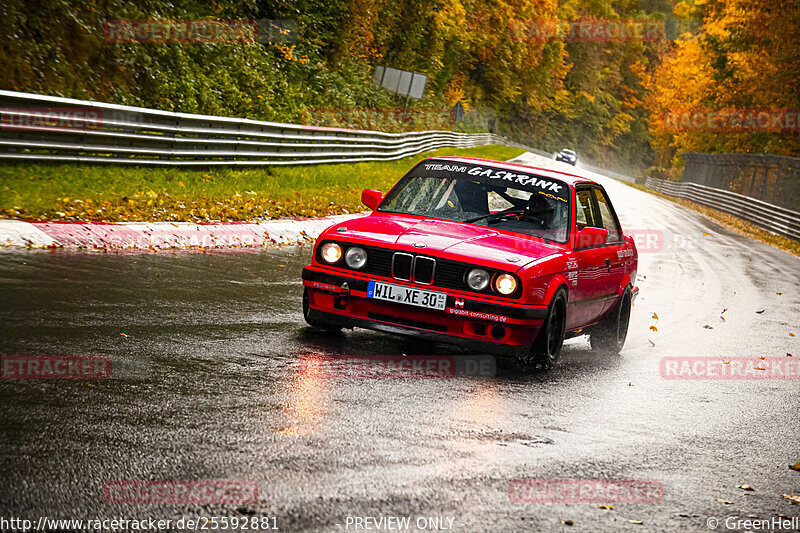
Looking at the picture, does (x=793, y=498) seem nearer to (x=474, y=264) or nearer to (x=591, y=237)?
(x=474, y=264)

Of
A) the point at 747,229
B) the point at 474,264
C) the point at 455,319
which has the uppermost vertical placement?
the point at 474,264

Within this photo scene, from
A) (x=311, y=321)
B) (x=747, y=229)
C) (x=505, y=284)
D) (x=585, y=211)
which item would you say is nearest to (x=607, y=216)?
(x=585, y=211)

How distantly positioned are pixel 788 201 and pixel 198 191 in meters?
20.6

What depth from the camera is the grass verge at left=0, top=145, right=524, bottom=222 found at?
12.6 m

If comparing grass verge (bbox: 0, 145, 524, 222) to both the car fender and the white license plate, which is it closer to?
the white license plate

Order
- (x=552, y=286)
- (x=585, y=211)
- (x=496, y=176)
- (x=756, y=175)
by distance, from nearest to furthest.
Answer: (x=552, y=286)
(x=496, y=176)
(x=585, y=211)
(x=756, y=175)

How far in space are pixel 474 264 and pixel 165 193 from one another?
1007cm

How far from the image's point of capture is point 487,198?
812 cm

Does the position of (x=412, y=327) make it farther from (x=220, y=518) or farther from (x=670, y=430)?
(x=220, y=518)

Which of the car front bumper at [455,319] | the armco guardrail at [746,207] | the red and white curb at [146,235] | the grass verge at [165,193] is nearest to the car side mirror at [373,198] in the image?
the car front bumper at [455,319]

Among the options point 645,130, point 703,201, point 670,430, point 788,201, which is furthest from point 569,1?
point 670,430

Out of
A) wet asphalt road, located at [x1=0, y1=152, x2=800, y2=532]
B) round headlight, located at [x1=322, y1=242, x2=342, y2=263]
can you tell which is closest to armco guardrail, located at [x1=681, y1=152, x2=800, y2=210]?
wet asphalt road, located at [x1=0, y1=152, x2=800, y2=532]

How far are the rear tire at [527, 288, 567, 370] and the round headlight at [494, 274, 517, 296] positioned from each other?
0.34 meters

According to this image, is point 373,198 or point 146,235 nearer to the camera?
point 373,198
